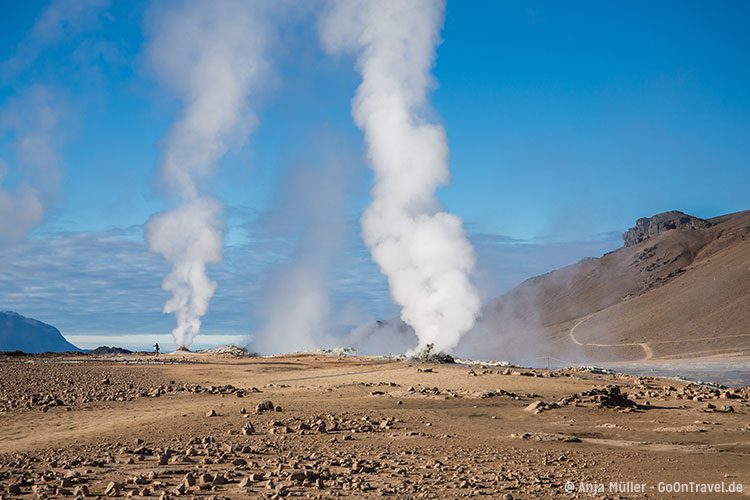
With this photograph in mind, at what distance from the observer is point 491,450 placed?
624 inches

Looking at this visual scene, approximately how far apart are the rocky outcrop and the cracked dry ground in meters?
166

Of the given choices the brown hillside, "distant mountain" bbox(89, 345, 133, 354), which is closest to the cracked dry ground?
"distant mountain" bbox(89, 345, 133, 354)

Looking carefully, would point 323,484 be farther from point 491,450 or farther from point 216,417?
point 216,417

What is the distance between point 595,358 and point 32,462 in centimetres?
9255

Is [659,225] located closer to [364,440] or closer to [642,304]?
[642,304]

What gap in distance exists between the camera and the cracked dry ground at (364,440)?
11.8 metres

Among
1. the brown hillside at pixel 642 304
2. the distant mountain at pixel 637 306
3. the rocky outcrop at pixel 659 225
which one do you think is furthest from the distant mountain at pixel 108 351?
the rocky outcrop at pixel 659 225

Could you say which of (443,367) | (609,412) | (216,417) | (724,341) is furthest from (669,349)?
(216,417)

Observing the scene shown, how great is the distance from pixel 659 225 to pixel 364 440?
188671mm

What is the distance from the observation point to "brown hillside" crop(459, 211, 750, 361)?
9906 cm

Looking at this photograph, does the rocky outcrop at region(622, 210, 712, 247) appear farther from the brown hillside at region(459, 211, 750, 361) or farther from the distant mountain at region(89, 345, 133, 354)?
the distant mountain at region(89, 345, 133, 354)

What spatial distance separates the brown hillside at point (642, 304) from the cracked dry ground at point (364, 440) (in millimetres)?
74864

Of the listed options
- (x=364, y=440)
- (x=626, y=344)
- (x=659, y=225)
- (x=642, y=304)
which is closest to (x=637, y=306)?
(x=642, y=304)

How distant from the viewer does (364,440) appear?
16.9 m
